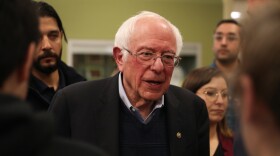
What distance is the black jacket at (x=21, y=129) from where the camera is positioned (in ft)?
2.41

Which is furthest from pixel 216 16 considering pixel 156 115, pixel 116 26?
pixel 156 115

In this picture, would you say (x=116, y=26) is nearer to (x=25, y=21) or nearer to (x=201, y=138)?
(x=201, y=138)

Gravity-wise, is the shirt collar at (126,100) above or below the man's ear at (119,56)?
below

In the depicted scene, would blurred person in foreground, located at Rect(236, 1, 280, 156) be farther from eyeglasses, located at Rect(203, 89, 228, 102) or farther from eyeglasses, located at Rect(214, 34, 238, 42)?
Answer: eyeglasses, located at Rect(214, 34, 238, 42)

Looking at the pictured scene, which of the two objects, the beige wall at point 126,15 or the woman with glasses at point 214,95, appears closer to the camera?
the woman with glasses at point 214,95

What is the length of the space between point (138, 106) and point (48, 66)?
69cm

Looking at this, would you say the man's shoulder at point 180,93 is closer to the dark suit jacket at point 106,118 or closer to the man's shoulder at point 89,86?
the dark suit jacket at point 106,118

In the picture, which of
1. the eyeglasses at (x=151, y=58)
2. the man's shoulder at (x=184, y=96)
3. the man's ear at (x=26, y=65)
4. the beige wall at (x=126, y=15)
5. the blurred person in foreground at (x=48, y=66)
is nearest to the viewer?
the man's ear at (x=26, y=65)

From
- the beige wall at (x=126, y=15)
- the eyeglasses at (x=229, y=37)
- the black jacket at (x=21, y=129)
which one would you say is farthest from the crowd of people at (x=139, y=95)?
the beige wall at (x=126, y=15)

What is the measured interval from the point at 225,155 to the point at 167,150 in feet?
2.04

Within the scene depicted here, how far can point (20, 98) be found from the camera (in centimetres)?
82

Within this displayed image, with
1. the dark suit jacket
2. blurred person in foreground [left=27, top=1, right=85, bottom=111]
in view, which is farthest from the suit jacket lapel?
blurred person in foreground [left=27, top=1, right=85, bottom=111]

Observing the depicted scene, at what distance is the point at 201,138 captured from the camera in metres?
1.85

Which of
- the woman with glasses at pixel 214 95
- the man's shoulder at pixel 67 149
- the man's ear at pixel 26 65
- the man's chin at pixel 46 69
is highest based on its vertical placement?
the man's ear at pixel 26 65
